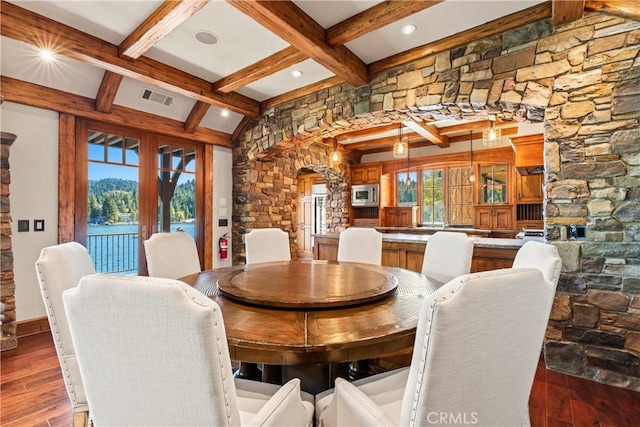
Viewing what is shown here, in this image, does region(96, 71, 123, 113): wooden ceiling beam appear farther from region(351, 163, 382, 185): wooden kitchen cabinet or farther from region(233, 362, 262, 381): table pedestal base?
region(351, 163, 382, 185): wooden kitchen cabinet

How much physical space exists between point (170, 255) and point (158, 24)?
181 centimetres

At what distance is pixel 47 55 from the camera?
283 centimetres

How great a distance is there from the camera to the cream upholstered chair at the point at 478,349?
77 centimetres

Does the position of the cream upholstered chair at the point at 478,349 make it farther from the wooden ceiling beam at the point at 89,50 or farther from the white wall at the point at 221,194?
the white wall at the point at 221,194

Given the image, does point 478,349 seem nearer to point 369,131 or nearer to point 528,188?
point 369,131

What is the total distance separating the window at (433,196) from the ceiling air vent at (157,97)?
511cm

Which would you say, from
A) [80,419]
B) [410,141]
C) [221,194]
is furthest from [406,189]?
[80,419]

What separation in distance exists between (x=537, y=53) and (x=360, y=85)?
5.28 ft

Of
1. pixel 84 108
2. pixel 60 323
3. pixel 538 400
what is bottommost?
pixel 538 400

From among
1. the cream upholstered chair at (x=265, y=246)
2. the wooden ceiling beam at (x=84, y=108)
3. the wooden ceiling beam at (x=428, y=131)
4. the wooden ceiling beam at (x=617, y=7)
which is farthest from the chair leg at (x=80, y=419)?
the wooden ceiling beam at (x=428, y=131)

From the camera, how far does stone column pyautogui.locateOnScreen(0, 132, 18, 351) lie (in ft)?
8.89

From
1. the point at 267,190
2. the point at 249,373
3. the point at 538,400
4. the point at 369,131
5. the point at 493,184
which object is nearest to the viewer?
the point at 538,400

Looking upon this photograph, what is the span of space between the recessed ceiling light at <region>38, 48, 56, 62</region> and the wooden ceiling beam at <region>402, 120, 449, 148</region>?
13.3ft

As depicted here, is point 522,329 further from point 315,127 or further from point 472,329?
point 315,127
